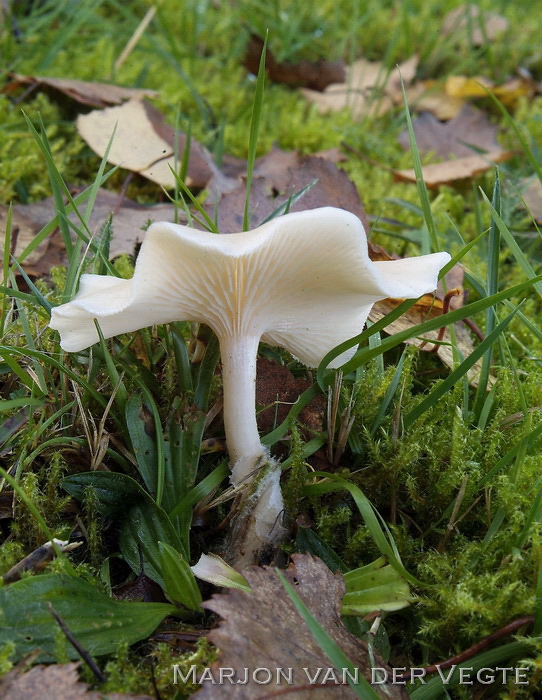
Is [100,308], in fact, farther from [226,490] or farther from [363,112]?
[363,112]

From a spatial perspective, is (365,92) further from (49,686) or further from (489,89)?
(49,686)

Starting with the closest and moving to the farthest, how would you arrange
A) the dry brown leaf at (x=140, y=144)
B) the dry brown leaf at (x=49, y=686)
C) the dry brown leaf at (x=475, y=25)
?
the dry brown leaf at (x=49, y=686), the dry brown leaf at (x=140, y=144), the dry brown leaf at (x=475, y=25)

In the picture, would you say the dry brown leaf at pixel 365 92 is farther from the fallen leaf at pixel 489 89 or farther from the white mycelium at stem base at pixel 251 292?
the white mycelium at stem base at pixel 251 292

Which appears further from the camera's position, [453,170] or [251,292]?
[453,170]

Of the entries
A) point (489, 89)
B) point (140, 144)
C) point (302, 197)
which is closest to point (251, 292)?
point (302, 197)

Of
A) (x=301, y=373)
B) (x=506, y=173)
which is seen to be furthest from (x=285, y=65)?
(x=301, y=373)

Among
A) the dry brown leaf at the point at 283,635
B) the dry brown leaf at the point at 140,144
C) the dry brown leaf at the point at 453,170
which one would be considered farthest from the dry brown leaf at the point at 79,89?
the dry brown leaf at the point at 283,635

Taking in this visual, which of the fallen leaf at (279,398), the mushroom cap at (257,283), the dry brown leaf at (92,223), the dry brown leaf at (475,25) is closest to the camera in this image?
the mushroom cap at (257,283)
